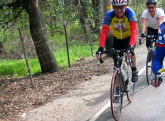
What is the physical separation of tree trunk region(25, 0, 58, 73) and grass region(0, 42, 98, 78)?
2.78ft

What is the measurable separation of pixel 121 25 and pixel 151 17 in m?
1.95

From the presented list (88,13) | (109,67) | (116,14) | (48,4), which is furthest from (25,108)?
(88,13)

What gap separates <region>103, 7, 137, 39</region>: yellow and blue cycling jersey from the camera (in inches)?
184

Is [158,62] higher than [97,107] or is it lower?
higher

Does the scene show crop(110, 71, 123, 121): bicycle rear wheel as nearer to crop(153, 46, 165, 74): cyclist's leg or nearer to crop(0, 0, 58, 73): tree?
crop(153, 46, 165, 74): cyclist's leg

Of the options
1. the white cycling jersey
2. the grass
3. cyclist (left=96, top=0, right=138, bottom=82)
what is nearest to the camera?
cyclist (left=96, top=0, right=138, bottom=82)

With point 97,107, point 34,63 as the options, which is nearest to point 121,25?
point 97,107

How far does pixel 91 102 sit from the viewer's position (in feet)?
17.6

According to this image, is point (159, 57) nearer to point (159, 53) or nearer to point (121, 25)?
point (159, 53)

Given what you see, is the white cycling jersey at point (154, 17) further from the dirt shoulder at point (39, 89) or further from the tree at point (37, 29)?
the tree at point (37, 29)

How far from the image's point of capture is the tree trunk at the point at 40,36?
8.15 meters

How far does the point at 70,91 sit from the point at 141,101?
2.06m

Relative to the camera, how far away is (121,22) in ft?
15.9

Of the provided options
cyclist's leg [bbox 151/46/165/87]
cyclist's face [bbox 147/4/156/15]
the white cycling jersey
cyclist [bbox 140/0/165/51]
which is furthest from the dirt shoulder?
cyclist's leg [bbox 151/46/165/87]
